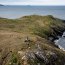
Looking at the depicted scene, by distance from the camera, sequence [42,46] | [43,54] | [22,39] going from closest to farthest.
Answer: [43,54] → [42,46] → [22,39]

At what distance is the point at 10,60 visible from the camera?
117 feet

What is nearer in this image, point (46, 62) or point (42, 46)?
point (46, 62)

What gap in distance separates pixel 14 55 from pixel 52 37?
3492cm

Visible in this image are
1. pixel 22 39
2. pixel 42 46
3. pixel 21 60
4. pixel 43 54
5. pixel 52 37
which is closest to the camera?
pixel 21 60

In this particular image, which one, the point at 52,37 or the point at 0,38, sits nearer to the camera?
the point at 0,38

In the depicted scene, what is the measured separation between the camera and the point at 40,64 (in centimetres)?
3550

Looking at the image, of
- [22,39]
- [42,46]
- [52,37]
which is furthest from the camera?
[52,37]

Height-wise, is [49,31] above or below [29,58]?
below

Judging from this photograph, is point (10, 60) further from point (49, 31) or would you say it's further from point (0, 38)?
point (49, 31)

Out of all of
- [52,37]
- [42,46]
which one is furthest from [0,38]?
[52,37]

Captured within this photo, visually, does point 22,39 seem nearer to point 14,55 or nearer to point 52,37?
point 14,55

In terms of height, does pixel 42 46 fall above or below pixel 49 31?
above

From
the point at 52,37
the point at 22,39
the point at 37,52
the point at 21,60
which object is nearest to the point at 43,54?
the point at 37,52

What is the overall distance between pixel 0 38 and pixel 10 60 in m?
9.99
